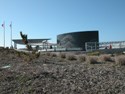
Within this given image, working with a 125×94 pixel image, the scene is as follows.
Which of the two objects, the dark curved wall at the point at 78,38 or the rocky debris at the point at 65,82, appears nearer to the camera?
the rocky debris at the point at 65,82

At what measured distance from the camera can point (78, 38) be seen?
6738 cm

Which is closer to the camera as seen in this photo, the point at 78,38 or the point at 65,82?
the point at 65,82

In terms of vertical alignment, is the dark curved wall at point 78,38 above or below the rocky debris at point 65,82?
above

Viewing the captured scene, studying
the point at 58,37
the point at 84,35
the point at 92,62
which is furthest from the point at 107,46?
the point at 92,62

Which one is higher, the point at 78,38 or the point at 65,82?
the point at 78,38

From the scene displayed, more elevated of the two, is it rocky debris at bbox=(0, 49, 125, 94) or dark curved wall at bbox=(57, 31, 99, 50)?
dark curved wall at bbox=(57, 31, 99, 50)

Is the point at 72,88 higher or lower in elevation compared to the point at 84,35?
lower

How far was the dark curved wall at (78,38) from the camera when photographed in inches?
2539

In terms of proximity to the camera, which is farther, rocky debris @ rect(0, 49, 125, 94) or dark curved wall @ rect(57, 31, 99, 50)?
dark curved wall @ rect(57, 31, 99, 50)

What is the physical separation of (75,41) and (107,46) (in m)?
13.3

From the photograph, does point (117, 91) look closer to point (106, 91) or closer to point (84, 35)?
point (106, 91)

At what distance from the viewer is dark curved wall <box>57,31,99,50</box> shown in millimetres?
64500

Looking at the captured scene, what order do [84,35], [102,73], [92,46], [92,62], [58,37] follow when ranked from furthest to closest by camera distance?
[58,37]
[84,35]
[92,46]
[92,62]
[102,73]

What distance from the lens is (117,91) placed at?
31.3ft
